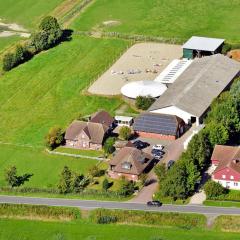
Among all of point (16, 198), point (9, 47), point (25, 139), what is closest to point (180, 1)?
point (9, 47)

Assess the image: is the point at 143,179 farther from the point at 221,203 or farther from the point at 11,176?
the point at 11,176

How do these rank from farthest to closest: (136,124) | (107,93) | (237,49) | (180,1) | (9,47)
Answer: (180,1)
(9,47)
(237,49)
(107,93)
(136,124)

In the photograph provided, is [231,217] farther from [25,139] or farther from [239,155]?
[25,139]

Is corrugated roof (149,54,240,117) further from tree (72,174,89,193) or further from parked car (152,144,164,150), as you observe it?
tree (72,174,89,193)

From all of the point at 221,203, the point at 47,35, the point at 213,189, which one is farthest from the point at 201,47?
the point at 221,203

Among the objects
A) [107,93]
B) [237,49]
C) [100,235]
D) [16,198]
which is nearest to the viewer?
[100,235]

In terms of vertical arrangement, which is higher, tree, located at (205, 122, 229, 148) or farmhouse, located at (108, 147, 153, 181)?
tree, located at (205, 122, 229, 148)

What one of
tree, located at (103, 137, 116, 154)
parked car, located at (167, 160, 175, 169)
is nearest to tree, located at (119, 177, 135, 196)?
parked car, located at (167, 160, 175, 169)
